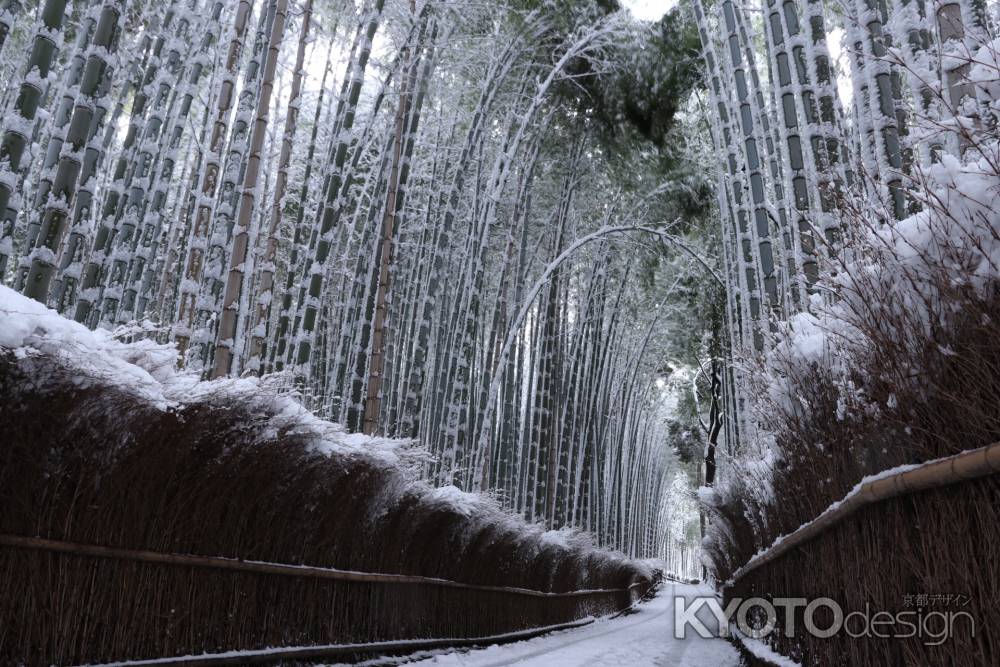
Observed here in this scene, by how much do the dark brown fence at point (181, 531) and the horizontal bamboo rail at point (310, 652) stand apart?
0.15 feet

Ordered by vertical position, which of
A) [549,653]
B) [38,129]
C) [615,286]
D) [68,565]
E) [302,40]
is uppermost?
[615,286]

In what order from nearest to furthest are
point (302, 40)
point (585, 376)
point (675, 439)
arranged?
point (302, 40) → point (585, 376) → point (675, 439)

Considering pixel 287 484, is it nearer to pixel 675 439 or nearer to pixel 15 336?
pixel 15 336

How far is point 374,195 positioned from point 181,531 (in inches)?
165

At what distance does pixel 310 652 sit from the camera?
11.6 feet

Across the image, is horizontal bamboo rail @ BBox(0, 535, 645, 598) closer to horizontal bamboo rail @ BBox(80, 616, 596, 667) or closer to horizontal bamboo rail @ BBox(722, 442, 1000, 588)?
horizontal bamboo rail @ BBox(80, 616, 596, 667)

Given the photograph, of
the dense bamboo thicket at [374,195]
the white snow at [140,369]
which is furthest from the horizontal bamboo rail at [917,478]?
the dense bamboo thicket at [374,195]

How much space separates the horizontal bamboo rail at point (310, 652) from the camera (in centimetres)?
256

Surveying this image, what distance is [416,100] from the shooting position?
5742mm

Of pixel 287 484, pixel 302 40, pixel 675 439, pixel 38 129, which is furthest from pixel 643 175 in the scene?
pixel 675 439

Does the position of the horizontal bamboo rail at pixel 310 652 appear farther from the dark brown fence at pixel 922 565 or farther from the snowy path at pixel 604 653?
the dark brown fence at pixel 922 565

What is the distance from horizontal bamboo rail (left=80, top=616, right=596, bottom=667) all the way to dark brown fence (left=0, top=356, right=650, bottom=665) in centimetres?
5

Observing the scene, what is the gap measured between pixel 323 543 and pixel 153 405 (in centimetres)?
175

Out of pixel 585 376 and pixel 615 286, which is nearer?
Result: pixel 585 376
